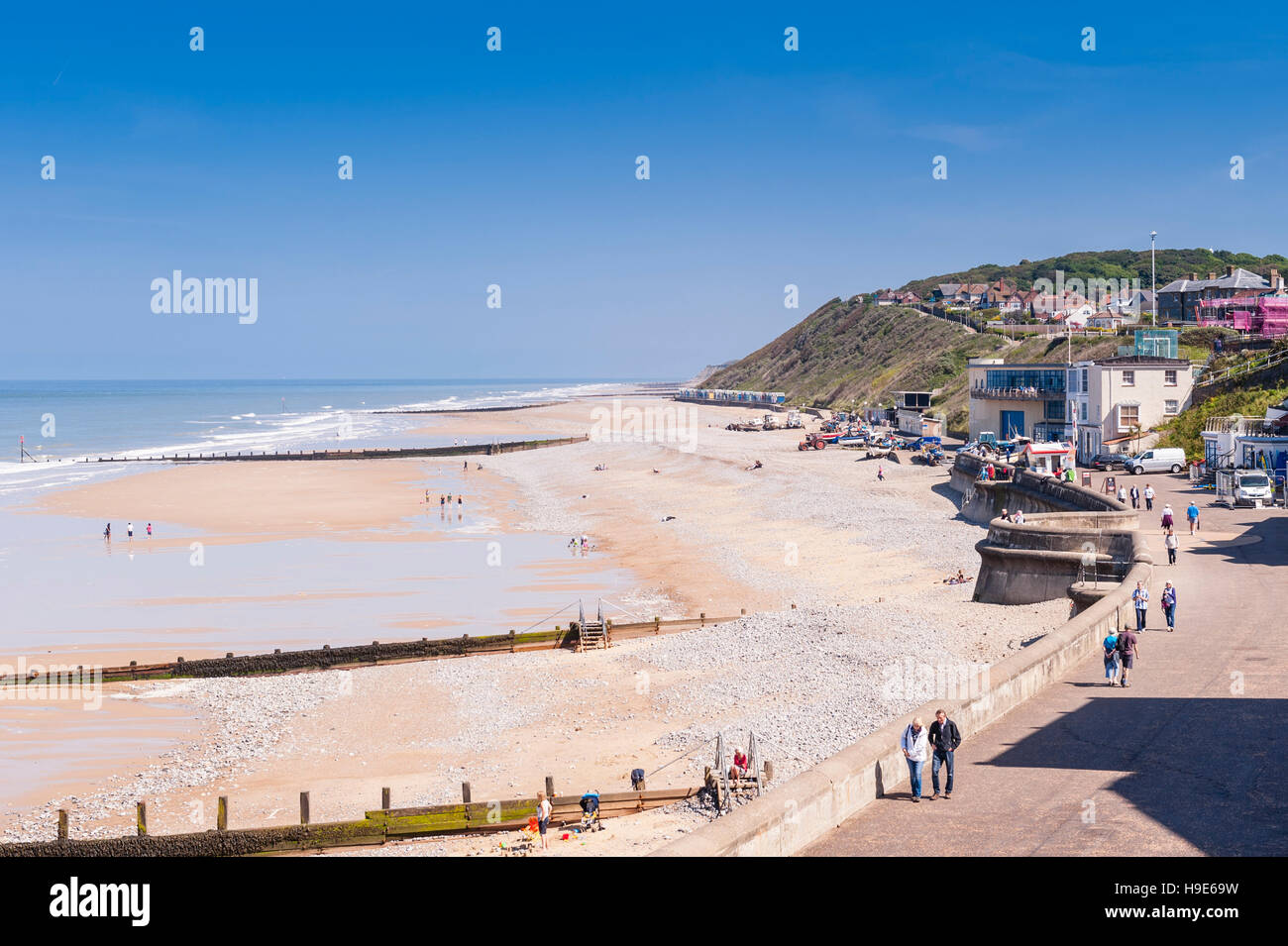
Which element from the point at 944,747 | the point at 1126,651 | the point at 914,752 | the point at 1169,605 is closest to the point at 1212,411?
the point at 1169,605

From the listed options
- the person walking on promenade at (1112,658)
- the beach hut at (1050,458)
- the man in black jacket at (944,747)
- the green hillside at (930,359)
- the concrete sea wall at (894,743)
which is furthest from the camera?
the green hillside at (930,359)

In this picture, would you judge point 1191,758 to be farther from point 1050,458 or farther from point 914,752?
point 1050,458

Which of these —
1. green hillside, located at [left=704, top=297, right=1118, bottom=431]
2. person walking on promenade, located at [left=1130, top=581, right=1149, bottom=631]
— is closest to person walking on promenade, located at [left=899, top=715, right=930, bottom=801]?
person walking on promenade, located at [left=1130, top=581, right=1149, bottom=631]

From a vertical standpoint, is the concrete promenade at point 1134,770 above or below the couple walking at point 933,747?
below

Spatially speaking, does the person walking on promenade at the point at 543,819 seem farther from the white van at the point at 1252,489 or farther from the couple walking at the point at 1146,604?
the white van at the point at 1252,489

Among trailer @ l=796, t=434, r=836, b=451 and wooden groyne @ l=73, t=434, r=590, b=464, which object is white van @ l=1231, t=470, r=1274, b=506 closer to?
trailer @ l=796, t=434, r=836, b=451

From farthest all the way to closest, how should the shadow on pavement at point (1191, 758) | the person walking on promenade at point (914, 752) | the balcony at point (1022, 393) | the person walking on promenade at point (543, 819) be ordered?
the balcony at point (1022, 393) < the person walking on promenade at point (543, 819) < the person walking on promenade at point (914, 752) < the shadow on pavement at point (1191, 758)

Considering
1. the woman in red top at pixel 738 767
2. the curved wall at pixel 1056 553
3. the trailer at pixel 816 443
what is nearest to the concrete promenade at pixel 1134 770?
the curved wall at pixel 1056 553

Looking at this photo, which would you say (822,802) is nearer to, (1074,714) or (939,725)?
(939,725)
